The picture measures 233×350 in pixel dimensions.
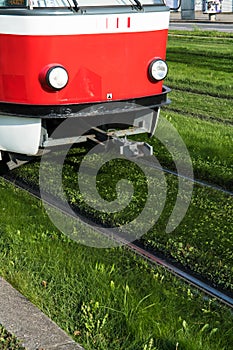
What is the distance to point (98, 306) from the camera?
12.7 feet

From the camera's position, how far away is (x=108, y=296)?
4.00 metres

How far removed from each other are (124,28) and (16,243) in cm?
217

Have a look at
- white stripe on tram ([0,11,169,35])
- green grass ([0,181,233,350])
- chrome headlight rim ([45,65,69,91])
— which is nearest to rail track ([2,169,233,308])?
green grass ([0,181,233,350])

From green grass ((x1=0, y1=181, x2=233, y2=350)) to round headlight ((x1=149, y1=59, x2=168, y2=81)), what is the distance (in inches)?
75.2

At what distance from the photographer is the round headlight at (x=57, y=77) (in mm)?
5469

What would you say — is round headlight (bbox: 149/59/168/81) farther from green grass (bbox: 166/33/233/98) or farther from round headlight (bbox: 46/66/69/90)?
green grass (bbox: 166/33/233/98)

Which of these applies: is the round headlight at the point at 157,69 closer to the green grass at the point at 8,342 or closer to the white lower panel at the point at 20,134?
the white lower panel at the point at 20,134

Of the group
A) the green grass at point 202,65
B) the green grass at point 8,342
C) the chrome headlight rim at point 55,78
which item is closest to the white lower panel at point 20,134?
the chrome headlight rim at point 55,78

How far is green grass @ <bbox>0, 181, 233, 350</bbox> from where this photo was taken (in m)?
3.61

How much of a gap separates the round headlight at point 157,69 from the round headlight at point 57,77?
3.12 ft

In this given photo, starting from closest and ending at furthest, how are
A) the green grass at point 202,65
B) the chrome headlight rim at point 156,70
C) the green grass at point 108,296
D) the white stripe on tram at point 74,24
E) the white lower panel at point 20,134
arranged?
the green grass at point 108,296 < the white stripe on tram at point 74,24 < the white lower panel at point 20,134 < the chrome headlight rim at point 156,70 < the green grass at point 202,65

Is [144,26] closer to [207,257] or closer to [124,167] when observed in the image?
[124,167]

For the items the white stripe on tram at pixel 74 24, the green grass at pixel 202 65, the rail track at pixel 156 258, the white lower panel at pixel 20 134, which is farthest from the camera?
the green grass at pixel 202 65

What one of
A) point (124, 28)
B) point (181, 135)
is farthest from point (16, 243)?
point (181, 135)
